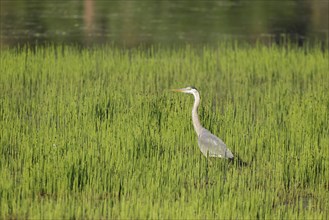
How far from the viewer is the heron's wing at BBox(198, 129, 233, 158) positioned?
26.9 feet

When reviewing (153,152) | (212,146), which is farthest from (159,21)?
(212,146)

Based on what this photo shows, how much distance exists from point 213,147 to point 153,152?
58 centimetres

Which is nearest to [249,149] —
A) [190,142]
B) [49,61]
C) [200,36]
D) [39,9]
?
[190,142]

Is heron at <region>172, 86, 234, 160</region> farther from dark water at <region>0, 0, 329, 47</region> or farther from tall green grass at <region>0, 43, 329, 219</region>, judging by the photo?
dark water at <region>0, 0, 329, 47</region>

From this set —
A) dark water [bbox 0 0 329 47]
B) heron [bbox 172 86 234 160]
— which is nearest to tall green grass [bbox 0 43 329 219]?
heron [bbox 172 86 234 160]

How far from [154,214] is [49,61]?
7.94 meters

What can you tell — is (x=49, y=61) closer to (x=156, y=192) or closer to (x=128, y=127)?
(x=128, y=127)

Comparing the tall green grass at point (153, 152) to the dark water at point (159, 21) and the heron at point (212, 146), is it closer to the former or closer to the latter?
the heron at point (212, 146)

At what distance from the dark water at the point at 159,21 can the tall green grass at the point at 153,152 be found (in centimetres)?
635

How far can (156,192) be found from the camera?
23.8 ft

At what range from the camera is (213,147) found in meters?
8.27

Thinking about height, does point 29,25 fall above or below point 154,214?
below

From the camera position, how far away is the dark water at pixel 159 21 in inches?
763

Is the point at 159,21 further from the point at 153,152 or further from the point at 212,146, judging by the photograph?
the point at 212,146
